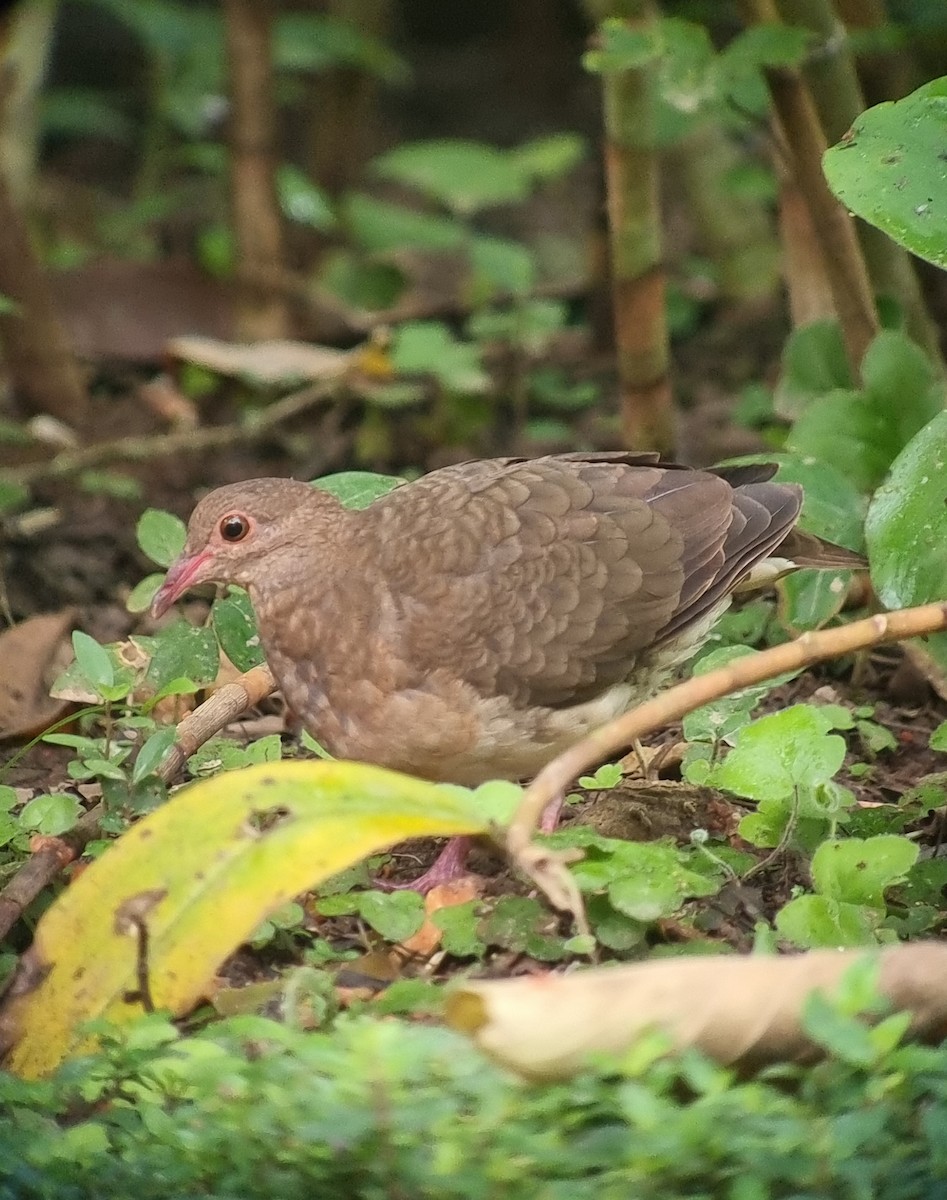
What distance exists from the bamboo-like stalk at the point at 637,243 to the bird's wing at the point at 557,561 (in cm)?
125

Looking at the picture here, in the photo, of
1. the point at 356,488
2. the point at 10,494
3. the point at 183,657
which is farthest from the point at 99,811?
the point at 10,494

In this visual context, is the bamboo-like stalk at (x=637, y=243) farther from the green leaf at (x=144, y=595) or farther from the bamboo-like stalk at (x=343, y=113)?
the bamboo-like stalk at (x=343, y=113)

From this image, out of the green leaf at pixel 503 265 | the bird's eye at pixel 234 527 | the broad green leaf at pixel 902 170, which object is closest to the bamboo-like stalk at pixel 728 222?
the green leaf at pixel 503 265

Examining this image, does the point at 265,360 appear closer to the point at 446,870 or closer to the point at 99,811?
the point at 99,811

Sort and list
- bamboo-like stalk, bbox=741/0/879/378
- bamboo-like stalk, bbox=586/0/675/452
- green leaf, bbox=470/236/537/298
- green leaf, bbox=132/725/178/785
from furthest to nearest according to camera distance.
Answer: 1. green leaf, bbox=470/236/537/298
2. bamboo-like stalk, bbox=586/0/675/452
3. bamboo-like stalk, bbox=741/0/879/378
4. green leaf, bbox=132/725/178/785

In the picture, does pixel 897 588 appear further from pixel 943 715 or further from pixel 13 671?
pixel 13 671

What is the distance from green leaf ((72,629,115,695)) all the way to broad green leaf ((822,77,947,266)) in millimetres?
1629

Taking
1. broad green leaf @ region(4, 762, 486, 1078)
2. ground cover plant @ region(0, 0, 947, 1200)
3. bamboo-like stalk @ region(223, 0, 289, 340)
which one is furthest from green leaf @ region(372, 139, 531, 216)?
broad green leaf @ region(4, 762, 486, 1078)

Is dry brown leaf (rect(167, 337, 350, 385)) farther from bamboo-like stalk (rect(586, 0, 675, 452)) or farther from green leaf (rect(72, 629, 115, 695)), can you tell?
green leaf (rect(72, 629, 115, 695))

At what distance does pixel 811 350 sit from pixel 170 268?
10.0ft

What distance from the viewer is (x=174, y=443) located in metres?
5.64

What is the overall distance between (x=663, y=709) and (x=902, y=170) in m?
1.27

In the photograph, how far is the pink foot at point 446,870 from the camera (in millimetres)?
3230

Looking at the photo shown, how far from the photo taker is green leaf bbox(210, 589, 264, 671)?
382cm
